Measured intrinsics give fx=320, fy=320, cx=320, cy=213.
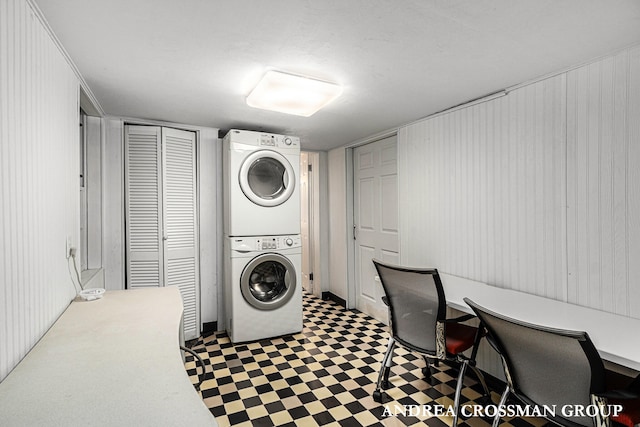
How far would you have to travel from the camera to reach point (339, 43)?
5.27ft

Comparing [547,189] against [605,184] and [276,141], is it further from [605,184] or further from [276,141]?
→ [276,141]

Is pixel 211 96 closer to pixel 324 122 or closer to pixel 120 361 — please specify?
pixel 324 122

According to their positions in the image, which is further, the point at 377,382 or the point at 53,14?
the point at 377,382

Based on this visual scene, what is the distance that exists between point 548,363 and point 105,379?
65.7 inches

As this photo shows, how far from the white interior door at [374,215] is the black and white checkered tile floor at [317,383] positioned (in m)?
0.68

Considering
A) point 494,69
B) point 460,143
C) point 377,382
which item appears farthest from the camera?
point 460,143

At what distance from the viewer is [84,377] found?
1021 mm

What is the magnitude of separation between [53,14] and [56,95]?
15.7 inches

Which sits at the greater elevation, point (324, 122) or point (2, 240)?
point (324, 122)

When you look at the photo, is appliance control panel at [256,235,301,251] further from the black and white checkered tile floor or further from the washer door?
the black and white checkered tile floor

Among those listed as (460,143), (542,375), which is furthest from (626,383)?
(460,143)

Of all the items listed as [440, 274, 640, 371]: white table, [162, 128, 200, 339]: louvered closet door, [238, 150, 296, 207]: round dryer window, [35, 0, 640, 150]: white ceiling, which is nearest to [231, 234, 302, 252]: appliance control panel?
[238, 150, 296, 207]: round dryer window

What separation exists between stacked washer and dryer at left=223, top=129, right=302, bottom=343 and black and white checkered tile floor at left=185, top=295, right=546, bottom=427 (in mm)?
247

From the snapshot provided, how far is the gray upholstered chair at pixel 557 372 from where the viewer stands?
1.19 m
